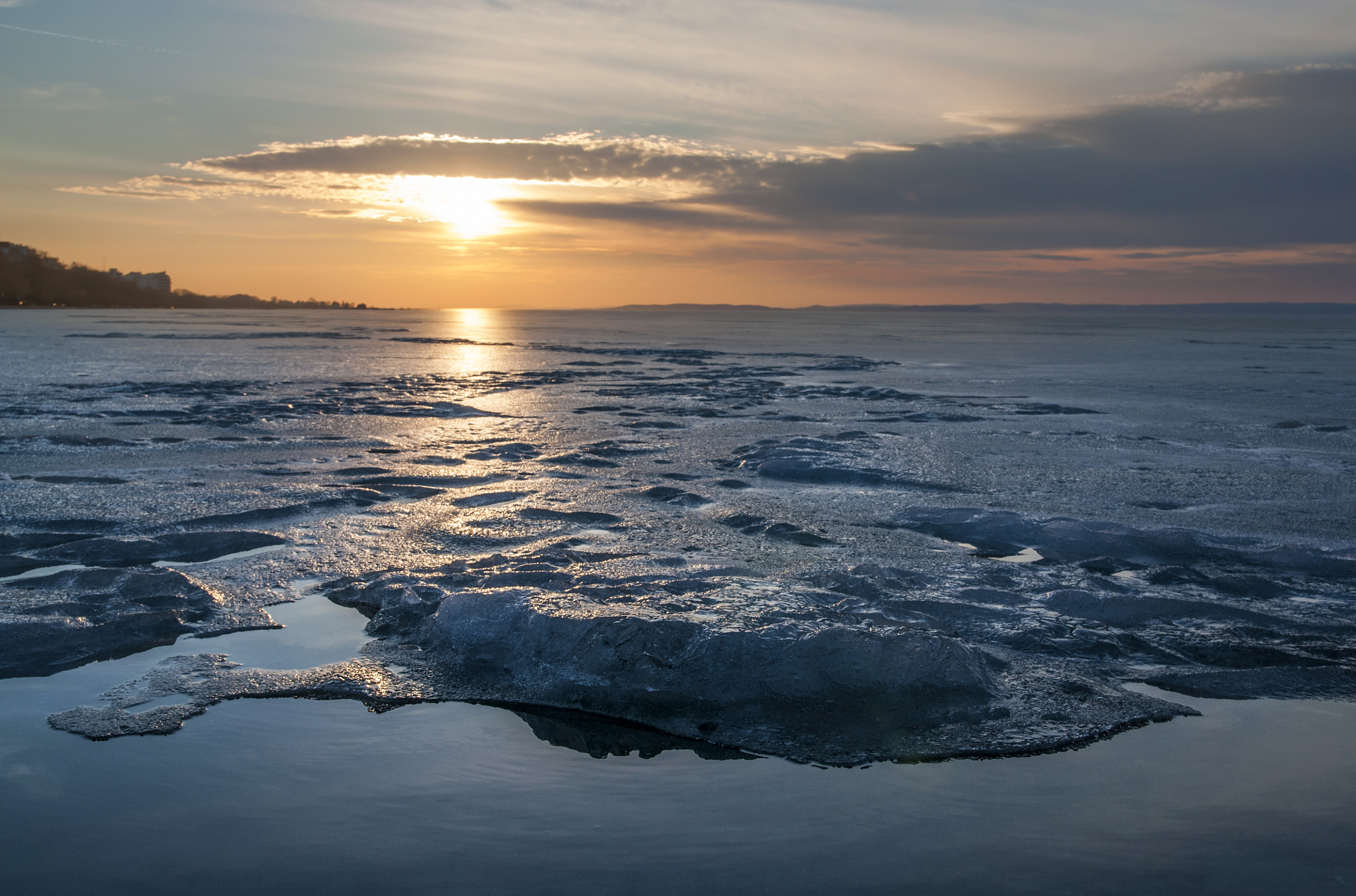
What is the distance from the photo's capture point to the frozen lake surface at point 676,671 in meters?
2.63

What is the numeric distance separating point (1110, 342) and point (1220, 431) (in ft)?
120

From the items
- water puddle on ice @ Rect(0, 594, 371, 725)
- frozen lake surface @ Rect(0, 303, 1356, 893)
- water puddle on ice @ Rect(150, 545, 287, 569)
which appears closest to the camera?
frozen lake surface @ Rect(0, 303, 1356, 893)

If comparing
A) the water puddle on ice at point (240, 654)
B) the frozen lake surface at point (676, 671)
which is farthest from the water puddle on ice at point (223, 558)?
the water puddle on ice at point (240, 654)

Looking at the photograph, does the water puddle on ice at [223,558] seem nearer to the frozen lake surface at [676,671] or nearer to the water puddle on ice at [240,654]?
the frozen lake surface at [676,671]

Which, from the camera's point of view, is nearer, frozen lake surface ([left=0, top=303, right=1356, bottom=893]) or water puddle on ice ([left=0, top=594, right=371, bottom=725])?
frozen lake surface ([left=0, top=303, right=1356, bottom=893])

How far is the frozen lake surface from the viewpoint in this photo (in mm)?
2635

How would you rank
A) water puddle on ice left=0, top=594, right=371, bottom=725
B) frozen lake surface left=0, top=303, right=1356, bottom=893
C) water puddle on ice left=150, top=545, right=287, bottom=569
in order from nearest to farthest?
1. frozen lake surface left=0, top=303, right=1356, bottom=893
2. water puddle on ice left=0, top=594, right=371, bottom=725
3. water puddle on ice left=150, top=545, right=287, bottom=569

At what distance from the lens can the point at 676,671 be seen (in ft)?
12.3

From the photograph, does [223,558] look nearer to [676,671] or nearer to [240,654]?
[240,654]

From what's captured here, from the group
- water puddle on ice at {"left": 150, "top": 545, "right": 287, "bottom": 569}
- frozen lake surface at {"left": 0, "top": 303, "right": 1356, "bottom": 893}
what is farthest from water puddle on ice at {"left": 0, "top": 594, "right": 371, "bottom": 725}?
water puddle on ice at {"left": 150, "top": 545, "right": 287, "bottom": 569}

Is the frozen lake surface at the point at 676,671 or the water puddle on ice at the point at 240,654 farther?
the water puddle on ice at the point at 240,654

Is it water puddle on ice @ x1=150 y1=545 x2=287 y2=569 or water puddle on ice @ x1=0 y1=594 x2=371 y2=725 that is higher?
water puddle on ice @ x1=150 y1=545 x2=287 y2=569

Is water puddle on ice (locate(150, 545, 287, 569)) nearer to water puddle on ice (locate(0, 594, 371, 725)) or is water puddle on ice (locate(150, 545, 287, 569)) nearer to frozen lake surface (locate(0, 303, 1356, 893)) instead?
frozen lake surface (locate(0, 303, 1356, 893))

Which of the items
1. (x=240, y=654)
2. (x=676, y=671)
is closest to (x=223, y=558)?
(x=240, y=654)
